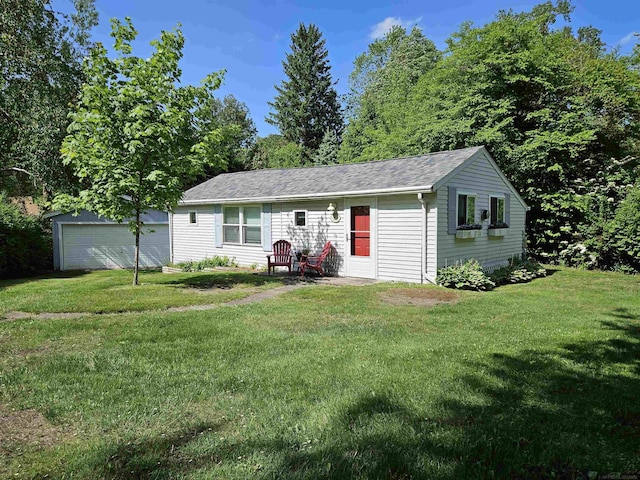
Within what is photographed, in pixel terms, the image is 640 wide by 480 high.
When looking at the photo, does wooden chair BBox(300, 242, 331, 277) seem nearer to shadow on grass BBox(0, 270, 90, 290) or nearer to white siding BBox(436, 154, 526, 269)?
white siding BBox(436, 154, 526, 269)

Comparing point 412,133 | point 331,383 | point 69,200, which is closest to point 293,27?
point 412,133

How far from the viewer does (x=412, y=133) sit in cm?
2084

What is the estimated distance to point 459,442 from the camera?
2.69 meters

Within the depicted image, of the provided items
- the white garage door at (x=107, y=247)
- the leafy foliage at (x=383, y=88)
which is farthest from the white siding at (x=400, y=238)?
the leafy foliage at (x=383, y=88)

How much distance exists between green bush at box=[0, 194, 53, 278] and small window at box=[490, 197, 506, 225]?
1590 cm

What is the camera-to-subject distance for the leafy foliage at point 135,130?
8.75 meters

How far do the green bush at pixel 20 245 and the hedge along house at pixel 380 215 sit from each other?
5.26 metres

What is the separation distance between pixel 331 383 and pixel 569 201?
15155 mm

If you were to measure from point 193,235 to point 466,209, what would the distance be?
10.4m

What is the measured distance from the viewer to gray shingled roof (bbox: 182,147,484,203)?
35.1 ft

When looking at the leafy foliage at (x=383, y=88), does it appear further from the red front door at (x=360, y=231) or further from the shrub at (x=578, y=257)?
the red front door at (x=360, y=231)

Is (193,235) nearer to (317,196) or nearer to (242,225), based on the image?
(242,225)

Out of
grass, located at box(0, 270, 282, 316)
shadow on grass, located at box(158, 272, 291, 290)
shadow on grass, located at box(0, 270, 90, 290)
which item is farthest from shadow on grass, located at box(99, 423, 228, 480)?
shadow on grass, located at box(0, 270, 90, 290)

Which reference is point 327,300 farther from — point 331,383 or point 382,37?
point 382,37
